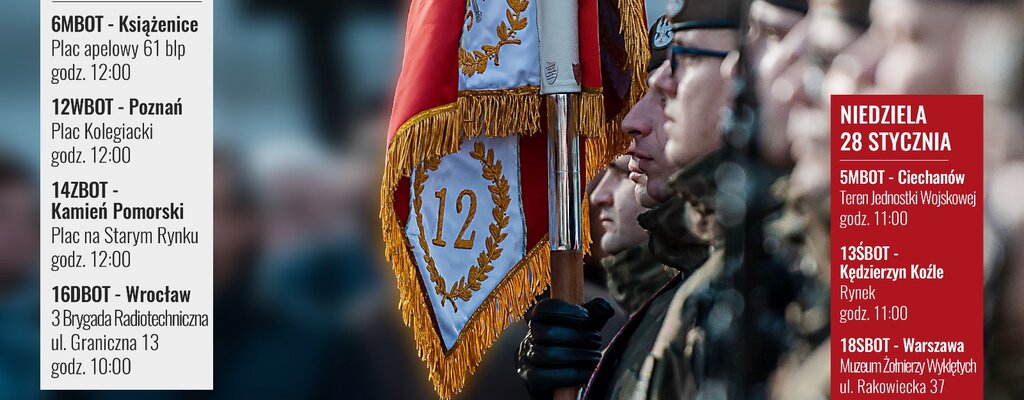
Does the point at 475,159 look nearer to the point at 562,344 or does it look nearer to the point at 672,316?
the point at 562,344

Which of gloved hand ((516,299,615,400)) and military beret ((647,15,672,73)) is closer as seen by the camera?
gloved hand ((516,299,615,400))

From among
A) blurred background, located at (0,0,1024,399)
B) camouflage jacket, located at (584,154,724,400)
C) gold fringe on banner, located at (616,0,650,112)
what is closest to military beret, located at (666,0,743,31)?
camouflage jacket, located at (584,154,724,400)

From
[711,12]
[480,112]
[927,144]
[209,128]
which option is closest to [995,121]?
[927,144]

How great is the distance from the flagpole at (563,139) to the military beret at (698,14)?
27cm

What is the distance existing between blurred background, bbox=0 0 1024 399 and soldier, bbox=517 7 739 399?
56.4 inches

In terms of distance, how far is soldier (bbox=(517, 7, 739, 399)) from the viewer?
5.56 feet

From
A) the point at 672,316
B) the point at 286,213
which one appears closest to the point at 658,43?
the point at 672,316

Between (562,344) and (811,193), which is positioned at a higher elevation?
(811,193)

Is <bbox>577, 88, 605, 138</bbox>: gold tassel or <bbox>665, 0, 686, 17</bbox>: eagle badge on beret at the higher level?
<bbox>665, 0, 686, 17</bbox>: eagle badge on beret

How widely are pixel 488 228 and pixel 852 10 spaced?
126 centimetres

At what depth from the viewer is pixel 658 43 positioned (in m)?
2.23

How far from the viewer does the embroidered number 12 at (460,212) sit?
2.26 m

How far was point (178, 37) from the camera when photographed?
349 cm

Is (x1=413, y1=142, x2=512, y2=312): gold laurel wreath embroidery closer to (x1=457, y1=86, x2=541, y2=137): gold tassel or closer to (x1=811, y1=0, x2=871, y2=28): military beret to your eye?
(x1=457, y1=86, x2=541, y2=137): gold tassel
